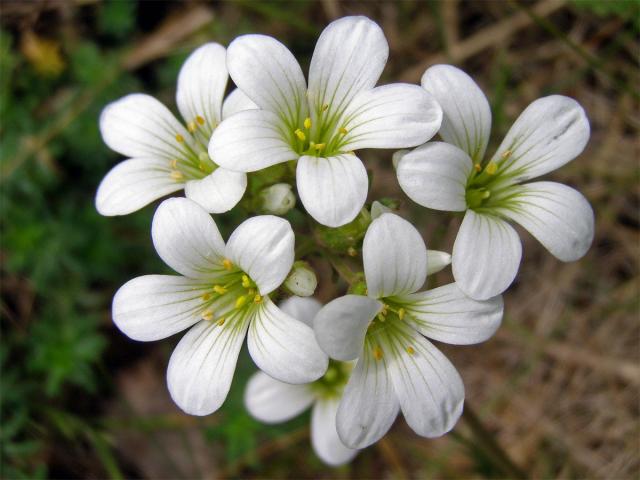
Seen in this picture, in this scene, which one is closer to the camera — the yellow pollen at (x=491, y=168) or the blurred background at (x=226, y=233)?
the yellow pollen at (x=491, y=168)

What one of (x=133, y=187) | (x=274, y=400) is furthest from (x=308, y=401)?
(x=133, y=187)

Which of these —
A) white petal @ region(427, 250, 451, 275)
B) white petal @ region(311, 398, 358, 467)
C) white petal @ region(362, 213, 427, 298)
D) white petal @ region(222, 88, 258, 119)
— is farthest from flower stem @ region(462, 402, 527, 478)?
white petal @ region(222, 88, 258, 119)

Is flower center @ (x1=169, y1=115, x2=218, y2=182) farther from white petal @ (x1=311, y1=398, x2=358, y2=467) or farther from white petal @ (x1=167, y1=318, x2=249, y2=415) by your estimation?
white petal @ (x1=311, y1=398, x2=358, y2=467)

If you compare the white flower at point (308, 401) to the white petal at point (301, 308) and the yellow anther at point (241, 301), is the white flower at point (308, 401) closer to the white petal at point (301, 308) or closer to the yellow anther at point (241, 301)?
the white petal at point (301, 308)

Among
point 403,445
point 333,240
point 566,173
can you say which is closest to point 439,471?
point 403,445

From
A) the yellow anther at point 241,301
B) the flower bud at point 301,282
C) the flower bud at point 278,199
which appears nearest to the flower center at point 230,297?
the yellow anther at point 241,301

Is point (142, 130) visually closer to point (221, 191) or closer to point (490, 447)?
point (221, 191)
